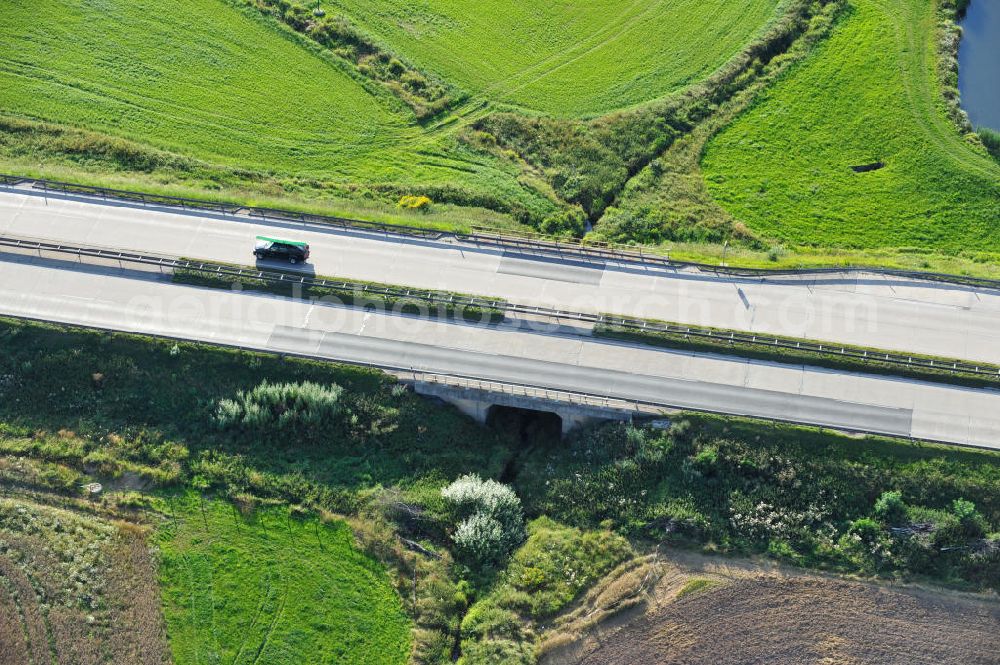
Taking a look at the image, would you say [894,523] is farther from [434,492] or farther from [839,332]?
[434,492]

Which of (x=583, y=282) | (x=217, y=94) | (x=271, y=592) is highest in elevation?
(x=217, y=94)

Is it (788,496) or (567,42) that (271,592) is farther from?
(567,42)

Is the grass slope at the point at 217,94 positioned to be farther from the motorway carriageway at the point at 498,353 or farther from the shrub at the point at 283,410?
the shrub at the point at 283,410

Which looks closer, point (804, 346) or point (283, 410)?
point (283, 410)

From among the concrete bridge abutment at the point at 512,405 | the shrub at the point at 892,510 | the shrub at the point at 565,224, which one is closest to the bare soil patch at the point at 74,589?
the concrete bridge abutment at the point at 512,405

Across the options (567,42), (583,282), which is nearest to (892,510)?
(583,282)

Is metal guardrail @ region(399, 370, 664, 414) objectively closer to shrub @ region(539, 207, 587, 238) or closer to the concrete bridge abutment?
the concrete bridge abutment
